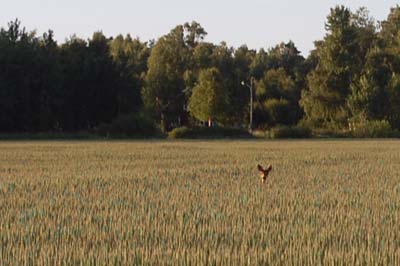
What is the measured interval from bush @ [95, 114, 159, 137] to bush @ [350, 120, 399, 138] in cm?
1682

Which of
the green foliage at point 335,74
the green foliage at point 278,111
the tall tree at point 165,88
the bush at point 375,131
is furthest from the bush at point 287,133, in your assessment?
the tall tree at point 165,88

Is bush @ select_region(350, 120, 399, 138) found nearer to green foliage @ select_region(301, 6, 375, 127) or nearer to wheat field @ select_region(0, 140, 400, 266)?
green foliage @ select_region(301, 6, 375, 127)

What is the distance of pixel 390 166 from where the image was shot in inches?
906

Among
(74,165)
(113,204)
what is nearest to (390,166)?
(74,165)

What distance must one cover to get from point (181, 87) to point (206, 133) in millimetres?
20591

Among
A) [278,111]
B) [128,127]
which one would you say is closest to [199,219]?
[128,127]

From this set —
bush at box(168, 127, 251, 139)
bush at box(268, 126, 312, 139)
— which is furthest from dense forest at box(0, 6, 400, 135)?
bush at box(268, 126, 312, 139)

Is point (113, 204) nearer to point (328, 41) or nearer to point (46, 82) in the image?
point (46, 82)

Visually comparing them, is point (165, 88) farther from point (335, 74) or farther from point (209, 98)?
point (335, 74)

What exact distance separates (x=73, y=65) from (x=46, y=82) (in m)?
Answer: 4.17

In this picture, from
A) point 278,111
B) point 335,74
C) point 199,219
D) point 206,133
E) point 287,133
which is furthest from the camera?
point 278,111

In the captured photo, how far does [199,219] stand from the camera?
32.5 feet

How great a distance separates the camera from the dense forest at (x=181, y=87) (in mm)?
60719

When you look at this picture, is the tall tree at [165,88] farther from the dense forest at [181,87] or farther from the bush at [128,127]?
the bush at [128,127]
